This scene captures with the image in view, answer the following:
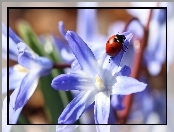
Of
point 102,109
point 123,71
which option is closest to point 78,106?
point 102,109

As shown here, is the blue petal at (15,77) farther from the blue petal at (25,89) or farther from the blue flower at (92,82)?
the blue flower at (92,82)

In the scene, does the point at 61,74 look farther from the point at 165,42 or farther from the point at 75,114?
the point at 165,42

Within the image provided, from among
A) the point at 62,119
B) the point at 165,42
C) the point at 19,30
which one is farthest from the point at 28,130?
the point at 165,42

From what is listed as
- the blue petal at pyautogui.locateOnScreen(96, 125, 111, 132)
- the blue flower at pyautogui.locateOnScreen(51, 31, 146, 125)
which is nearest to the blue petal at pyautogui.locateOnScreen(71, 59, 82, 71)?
the blue flower at pyautogui.locateOnScreen(51, 31, 146, 125)

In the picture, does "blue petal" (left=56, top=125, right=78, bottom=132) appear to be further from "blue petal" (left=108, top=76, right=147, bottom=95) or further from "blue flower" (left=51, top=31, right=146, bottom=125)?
"blue petal" (left=108, top=76, right=147, bottom=95)

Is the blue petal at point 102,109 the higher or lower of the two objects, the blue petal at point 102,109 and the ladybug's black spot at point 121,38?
the lower

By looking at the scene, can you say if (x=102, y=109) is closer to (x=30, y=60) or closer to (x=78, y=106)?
(x=78, y=106)

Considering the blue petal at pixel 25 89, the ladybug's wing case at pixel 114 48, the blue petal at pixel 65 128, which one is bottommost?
the blue petal at pixel 65 128

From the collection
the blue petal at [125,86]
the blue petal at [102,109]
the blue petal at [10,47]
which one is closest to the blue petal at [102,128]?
the blue petal at [102,109]
